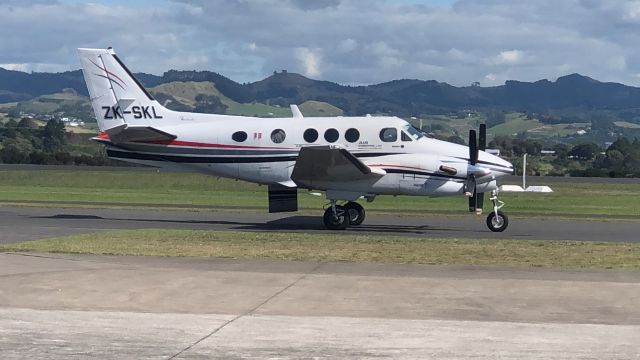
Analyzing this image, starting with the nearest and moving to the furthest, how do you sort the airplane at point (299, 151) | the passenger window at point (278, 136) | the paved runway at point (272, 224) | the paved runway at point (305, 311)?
1. the paved runway at point (305, 311)
2. the paved runway at point (272, 224)
3. the airplane at point (299, 151)
4. the passenger window at point (278, 136)

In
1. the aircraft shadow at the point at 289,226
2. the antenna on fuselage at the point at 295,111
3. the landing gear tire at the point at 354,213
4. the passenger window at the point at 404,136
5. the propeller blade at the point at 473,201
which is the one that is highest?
the antenna on fuselage at the point at 295,111

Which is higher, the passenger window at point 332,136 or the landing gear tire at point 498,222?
the passenger window at point 332,136

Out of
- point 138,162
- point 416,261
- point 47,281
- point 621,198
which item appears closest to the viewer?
point 47,281

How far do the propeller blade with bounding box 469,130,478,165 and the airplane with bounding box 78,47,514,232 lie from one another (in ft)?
0.10

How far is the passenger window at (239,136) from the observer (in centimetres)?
2609

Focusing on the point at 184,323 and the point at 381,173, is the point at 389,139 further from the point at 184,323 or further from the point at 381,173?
the point at 184,323

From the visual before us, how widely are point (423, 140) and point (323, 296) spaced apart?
13315mm

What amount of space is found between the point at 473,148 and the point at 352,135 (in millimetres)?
3391

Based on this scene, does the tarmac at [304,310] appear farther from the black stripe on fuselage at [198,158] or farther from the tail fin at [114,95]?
the tail fin at [114,95]

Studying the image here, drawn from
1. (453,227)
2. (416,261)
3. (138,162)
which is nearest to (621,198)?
(453,227)

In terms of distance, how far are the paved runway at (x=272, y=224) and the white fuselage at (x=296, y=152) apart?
4.25 feet

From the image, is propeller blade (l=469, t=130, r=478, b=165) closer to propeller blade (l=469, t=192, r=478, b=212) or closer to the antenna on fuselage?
propeller blade (l=469, t=192, r=478, b=212)

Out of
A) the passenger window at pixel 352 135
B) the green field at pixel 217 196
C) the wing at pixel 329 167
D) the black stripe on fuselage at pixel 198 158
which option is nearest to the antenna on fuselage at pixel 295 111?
the black stripe on fuselage at pixel 198 158

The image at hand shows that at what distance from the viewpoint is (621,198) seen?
45375 millimetres
